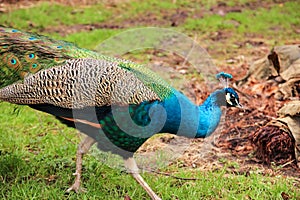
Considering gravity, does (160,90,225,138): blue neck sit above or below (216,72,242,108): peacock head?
below

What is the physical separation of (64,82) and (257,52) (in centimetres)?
424

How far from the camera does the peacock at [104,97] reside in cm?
315

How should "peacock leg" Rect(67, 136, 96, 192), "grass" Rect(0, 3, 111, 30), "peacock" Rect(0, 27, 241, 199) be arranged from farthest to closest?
"grass" Rect(0, 3, 111, 30)
"peacock leg" Rect(67, 136, 96, 192)
"peacock" Rect(0, 27, 241, 199)

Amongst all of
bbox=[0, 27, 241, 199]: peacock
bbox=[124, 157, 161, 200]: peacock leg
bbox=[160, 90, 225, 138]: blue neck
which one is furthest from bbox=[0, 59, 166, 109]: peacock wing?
bbox=[124, 157, 161, 200]: peacock leg

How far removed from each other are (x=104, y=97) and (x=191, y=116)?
62cm

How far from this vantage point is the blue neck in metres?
3.23

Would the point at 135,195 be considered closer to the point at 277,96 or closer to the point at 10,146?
the point at 10,146

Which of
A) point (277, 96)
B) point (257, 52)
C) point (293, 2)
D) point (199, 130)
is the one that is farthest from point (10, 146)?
point (293, 2)

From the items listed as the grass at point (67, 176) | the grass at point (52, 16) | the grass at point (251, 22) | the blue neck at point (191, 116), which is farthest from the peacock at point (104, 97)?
the grass at point (251, 22)

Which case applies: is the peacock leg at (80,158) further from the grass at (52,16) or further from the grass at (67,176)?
the grass at (52,16)

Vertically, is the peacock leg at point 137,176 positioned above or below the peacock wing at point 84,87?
below

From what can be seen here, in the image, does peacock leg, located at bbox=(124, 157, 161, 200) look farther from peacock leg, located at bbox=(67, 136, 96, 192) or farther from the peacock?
peacock leg, located at bbox=(67, 136, 96, 192)

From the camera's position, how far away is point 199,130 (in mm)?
3305

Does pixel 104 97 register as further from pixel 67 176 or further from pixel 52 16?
pixel 52 16
